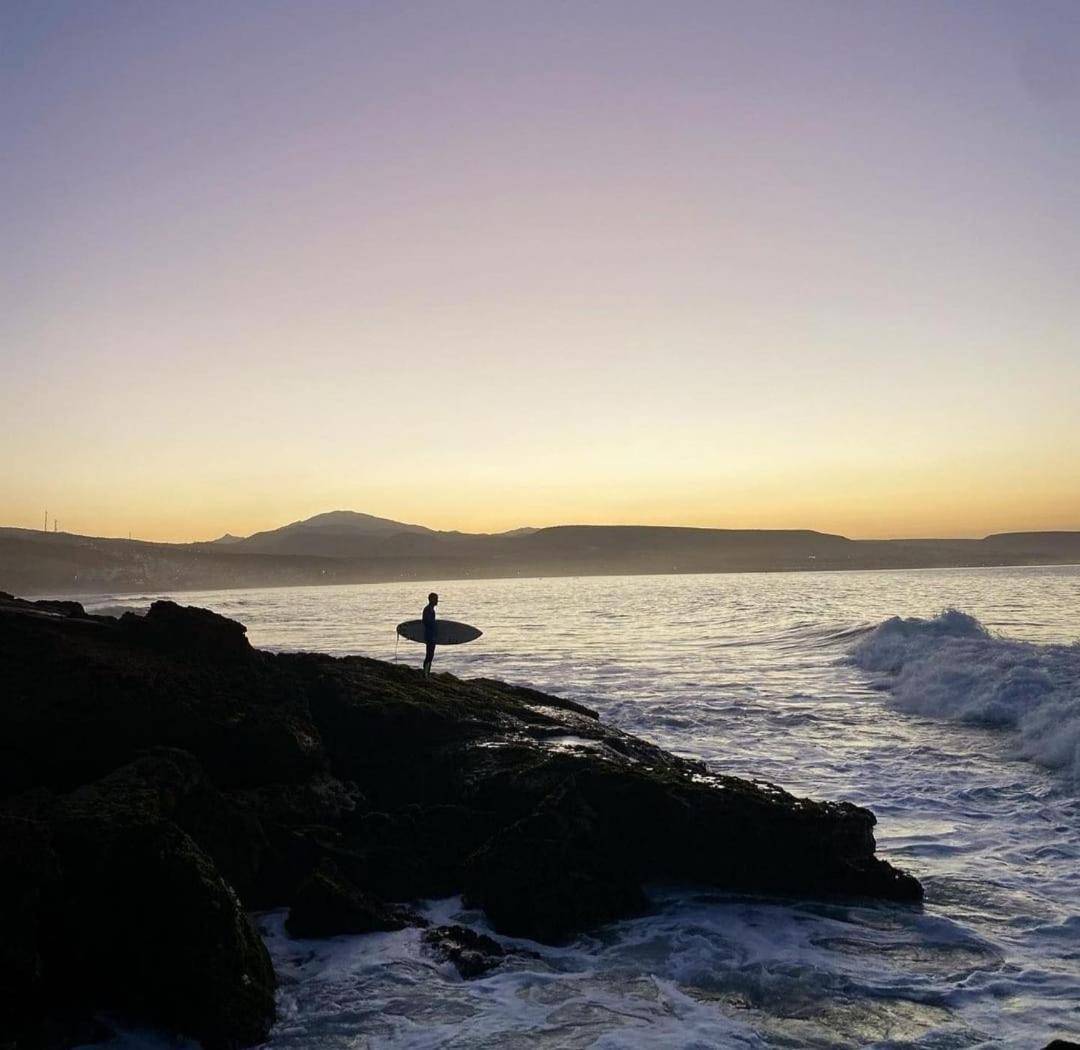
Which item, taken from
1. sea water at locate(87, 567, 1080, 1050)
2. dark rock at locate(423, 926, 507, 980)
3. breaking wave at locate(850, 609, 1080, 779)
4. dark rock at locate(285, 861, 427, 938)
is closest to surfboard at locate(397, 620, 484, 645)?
sea water at locate(87, 567, 1080, 1050)

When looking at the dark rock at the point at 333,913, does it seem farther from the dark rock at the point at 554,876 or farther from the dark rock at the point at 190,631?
the dark rock at the point at 190,631

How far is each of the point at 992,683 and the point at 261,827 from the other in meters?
16.5

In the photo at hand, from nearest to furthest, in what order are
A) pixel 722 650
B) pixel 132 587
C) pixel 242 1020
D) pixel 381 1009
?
pixel 242 1020
pixel 381 1009
pixel 722 650
pixel 132 587

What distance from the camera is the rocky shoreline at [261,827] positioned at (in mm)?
5531

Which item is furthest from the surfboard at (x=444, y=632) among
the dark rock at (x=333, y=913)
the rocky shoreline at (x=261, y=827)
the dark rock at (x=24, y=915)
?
the dark rock at (x=24, y=915)

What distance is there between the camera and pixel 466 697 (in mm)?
11711

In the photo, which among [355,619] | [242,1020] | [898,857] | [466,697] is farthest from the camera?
[355,619]

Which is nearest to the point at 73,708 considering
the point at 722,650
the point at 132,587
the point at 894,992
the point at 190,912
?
the point at 190,912

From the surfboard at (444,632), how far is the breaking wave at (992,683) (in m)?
9.43

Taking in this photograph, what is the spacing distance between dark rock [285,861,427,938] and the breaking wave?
33.8ft

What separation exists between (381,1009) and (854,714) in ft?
47.1

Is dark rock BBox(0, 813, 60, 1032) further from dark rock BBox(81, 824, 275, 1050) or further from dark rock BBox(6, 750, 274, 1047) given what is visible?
dark rock BBox(81, 824, 275, 1050)

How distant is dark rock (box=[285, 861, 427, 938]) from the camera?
23.2ft

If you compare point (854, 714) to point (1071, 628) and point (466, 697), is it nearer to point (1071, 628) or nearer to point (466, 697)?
point (466, 697)
